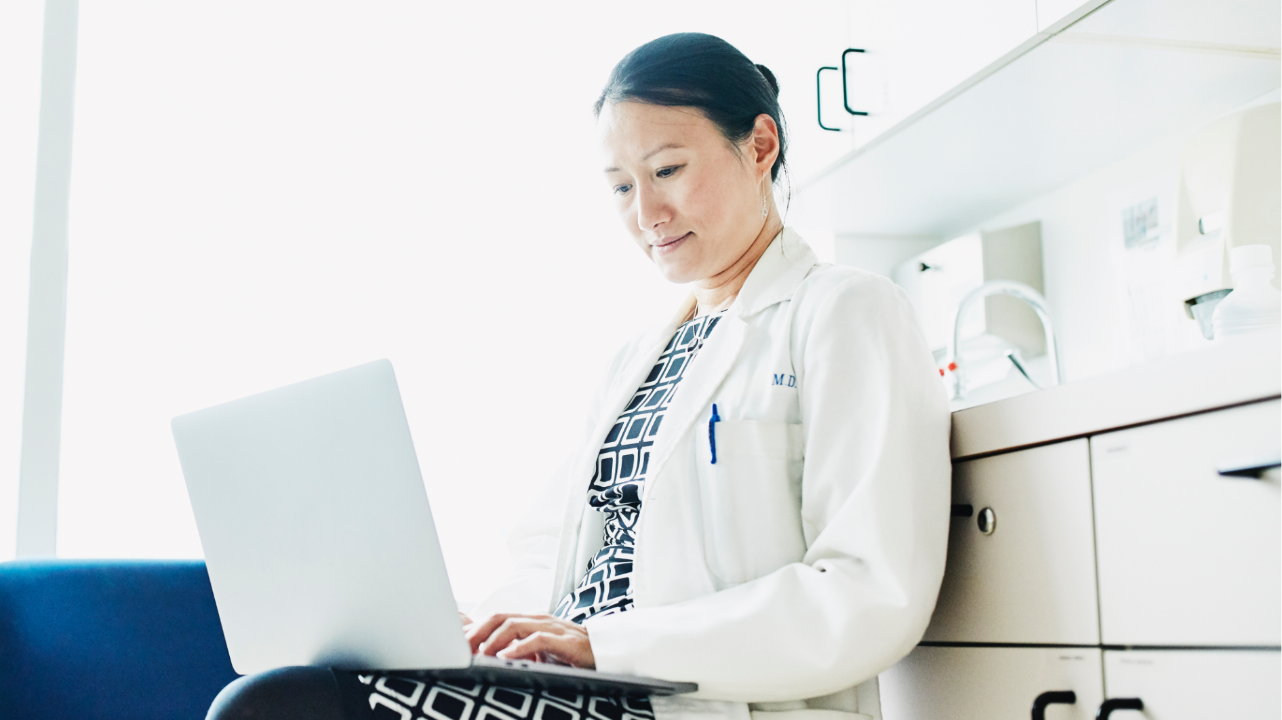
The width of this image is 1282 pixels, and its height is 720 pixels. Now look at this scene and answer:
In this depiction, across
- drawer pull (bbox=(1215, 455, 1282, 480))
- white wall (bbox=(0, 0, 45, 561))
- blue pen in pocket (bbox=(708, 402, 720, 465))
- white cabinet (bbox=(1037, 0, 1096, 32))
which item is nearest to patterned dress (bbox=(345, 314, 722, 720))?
blue pen in pocket (bbox=(708, 402, 720, 465))

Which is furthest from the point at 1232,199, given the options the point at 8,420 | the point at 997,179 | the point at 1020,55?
the point at 8,420

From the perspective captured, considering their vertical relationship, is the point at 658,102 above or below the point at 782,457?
above

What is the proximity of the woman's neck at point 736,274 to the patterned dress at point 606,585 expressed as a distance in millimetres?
36

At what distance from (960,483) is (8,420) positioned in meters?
1.90

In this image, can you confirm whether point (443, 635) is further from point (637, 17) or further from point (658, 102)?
point (637, 17)

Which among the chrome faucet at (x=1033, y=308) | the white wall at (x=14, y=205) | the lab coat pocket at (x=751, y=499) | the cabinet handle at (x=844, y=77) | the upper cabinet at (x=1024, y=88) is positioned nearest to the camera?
the lab coat pocket at (x=751, y=499)

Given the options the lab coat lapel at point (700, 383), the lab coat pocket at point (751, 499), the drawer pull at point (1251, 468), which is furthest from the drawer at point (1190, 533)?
the lab coat lapel at point (700, 383)

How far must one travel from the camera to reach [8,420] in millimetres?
2014

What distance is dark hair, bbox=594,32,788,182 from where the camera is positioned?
1.16 metres

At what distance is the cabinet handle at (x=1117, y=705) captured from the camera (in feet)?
2.39

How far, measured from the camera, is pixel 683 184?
3.85 feet

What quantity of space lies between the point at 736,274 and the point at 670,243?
95 mm

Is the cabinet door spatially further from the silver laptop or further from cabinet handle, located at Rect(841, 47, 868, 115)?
cabinet handle, located at Rect(841, 47, 868, 115)

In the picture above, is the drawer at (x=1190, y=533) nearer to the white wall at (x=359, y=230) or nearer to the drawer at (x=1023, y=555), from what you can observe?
the drawer at (x=1023, y=555)
